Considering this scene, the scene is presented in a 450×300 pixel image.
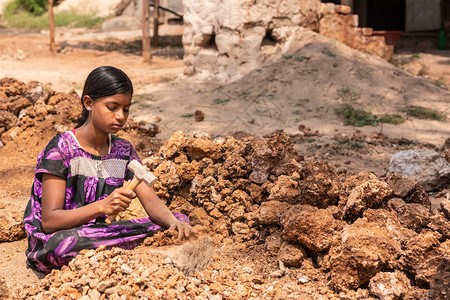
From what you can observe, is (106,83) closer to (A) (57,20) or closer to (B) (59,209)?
(B) (59,209)

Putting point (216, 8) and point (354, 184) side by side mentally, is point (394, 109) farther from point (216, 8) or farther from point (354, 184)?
point (354, 184)

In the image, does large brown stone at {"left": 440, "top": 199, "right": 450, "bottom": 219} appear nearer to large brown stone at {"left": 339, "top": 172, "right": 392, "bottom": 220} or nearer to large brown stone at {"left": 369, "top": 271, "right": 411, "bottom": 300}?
large brown stone at {"left": 339, "top": 172, "right": 392, "bottom": 220}

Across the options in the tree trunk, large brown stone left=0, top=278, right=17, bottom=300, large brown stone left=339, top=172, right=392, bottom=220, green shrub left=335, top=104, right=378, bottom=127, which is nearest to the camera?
large brown stone left=0, top=278, right=17, bottom=300

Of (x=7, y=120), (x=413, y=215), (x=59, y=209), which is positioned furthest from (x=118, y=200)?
(x=7, y=120)

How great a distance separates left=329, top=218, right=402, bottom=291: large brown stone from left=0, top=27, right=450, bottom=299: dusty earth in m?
0.03

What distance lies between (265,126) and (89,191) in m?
3.93

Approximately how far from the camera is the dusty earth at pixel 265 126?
274 cm

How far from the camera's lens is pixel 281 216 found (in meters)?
3.05

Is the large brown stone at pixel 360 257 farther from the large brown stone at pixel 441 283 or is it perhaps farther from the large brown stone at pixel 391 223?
the large brown stone at pixel 441 283

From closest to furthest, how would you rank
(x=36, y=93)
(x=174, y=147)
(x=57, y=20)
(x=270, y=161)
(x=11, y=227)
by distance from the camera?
(x=11, y=227)
(x=270, y=161)
(x=174, y=147)
(x=36, y=93)
(x=57, y=20)

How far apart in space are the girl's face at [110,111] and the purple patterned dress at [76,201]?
0.62 ft

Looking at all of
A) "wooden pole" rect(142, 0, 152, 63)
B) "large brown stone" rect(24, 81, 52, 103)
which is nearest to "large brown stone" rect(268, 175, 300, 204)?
"large brown stone" rect(24, 81, 52, 103)

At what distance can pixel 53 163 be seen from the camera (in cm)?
249

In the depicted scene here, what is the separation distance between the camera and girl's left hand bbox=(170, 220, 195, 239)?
2.63 meters
